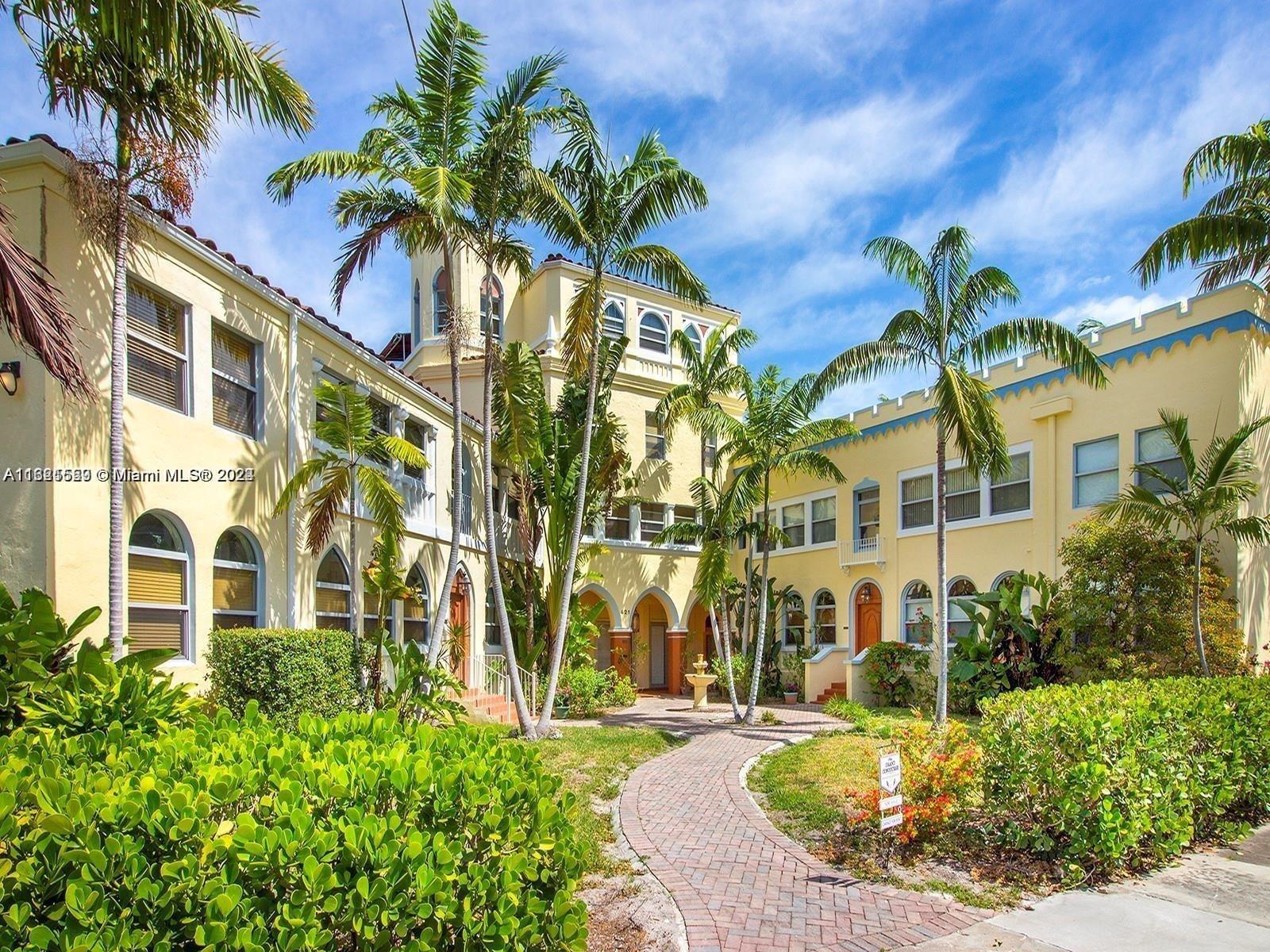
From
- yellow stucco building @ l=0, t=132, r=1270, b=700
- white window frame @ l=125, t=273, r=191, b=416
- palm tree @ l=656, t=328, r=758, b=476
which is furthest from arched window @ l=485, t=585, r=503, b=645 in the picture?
white window frame @ l=125, t=273, r=191, b=416

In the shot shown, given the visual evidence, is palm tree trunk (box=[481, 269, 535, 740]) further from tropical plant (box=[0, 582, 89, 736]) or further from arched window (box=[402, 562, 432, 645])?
tropical plant (box=[0, 582, 89, 736])

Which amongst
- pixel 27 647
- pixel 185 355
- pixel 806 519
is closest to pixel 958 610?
pixel 806 519

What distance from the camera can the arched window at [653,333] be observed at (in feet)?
84.6

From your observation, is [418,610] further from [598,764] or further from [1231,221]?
[1231,221]

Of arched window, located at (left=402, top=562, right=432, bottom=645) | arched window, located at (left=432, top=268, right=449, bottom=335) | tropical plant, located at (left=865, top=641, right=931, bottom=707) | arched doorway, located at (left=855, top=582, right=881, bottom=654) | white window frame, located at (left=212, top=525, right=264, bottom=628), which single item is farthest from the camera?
arched window, located at (left=432, top=268, right=449, bottom=335)

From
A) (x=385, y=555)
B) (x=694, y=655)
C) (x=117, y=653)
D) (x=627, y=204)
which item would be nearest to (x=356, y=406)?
(x=385, y=555)

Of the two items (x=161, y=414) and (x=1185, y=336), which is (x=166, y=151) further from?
(x=1185, y=336)

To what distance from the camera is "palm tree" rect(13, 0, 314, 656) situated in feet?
20.8

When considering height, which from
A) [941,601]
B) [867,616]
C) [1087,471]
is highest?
[1087,471]

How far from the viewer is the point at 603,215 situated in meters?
13.6

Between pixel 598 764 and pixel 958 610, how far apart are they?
439 inches

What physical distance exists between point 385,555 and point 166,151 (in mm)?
5899

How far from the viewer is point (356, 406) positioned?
1150 cm

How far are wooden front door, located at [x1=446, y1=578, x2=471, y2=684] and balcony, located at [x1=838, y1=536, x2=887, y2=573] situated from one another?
1036 centimetres
